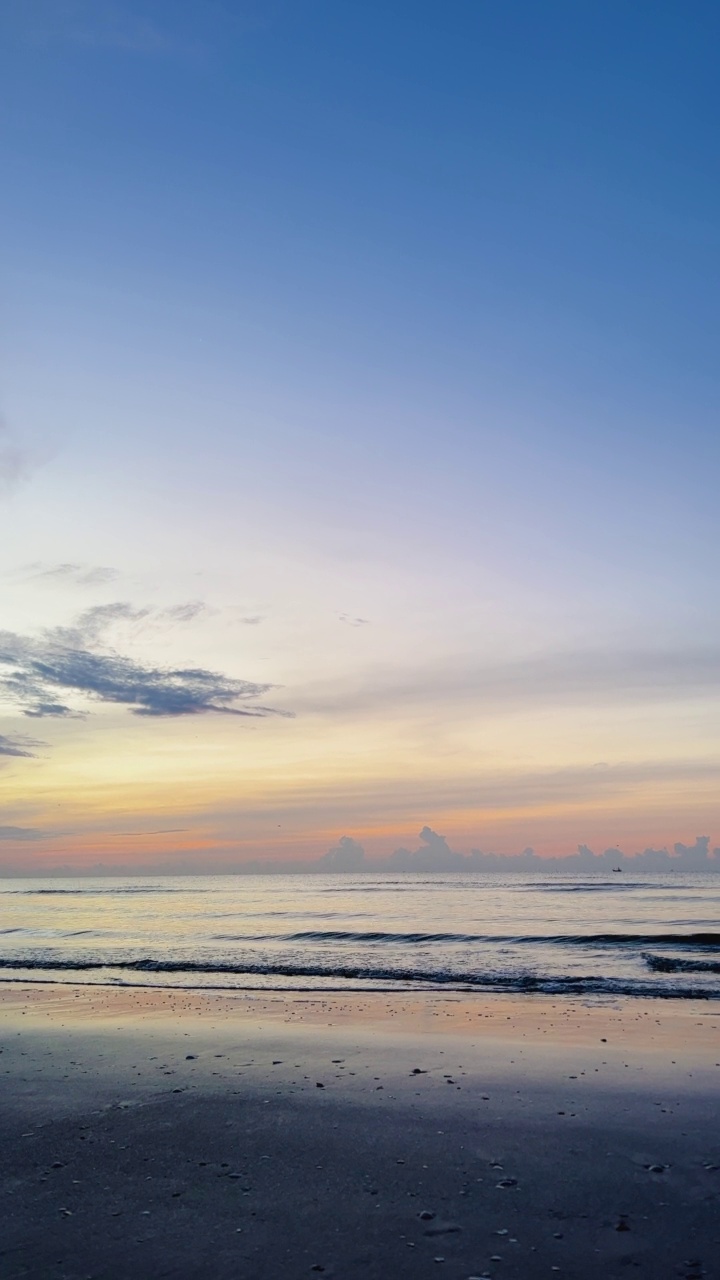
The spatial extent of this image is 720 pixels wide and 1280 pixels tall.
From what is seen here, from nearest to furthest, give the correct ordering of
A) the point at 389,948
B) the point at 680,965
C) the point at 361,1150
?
the point at 361,1150, the point at 680,965, the point at 389,948

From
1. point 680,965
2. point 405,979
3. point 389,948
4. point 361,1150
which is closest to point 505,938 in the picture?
point 389,948

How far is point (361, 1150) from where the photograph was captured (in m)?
8.82

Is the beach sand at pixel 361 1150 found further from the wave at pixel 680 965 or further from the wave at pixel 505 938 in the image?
the wave at pixel 505 938

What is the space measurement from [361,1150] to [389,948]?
93.0ft

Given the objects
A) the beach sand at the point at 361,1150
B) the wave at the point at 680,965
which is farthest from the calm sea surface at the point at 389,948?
the beach sand at the point at 361,1150

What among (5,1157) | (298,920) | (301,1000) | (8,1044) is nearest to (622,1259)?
(5,1157)

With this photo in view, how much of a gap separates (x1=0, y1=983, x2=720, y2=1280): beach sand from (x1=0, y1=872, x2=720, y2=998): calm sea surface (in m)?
9.09

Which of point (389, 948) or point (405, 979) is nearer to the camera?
point (405, 979)

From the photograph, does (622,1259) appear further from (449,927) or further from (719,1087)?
(449,927)

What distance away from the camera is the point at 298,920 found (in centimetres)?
5172

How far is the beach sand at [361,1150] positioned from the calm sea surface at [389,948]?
9.09m

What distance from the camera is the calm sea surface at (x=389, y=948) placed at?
24.4 metres

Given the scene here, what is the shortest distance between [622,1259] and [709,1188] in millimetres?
1980

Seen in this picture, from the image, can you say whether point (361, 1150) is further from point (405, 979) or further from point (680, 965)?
point (680, 965)
